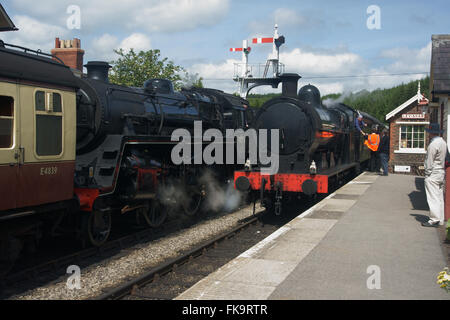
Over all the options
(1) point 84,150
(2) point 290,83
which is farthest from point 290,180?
(1) point 84,150

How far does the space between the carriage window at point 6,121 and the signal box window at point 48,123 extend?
1.26 feet

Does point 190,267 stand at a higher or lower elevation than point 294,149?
lower

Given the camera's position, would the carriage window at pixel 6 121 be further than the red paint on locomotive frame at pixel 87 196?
No

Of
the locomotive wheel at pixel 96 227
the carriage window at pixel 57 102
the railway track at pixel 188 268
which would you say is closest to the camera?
the railway track at pixel 188 268

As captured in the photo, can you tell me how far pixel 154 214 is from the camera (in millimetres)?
9203

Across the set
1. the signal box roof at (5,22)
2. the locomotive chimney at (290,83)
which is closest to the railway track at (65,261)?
the locomotive chimney at (290,83)

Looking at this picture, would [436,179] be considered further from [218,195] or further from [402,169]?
[402,169]

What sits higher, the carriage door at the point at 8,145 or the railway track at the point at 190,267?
the carriage door at the point at 8,145

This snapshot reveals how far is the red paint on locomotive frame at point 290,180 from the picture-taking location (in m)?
9.12

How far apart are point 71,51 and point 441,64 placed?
18165 mm

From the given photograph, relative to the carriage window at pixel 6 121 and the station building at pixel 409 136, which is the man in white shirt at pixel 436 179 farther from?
the station building at pixel 409 136

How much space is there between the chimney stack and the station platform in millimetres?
17467

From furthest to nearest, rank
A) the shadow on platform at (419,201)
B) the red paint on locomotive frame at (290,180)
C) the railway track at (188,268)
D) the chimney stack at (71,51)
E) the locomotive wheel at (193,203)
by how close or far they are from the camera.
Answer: the chimney stack at (71,51) → the locomotive wheel at (193,203) → the red paint on locomotive frame at (290,180) → the shadow on platform at (419,201) → the railway track at (188,268)
